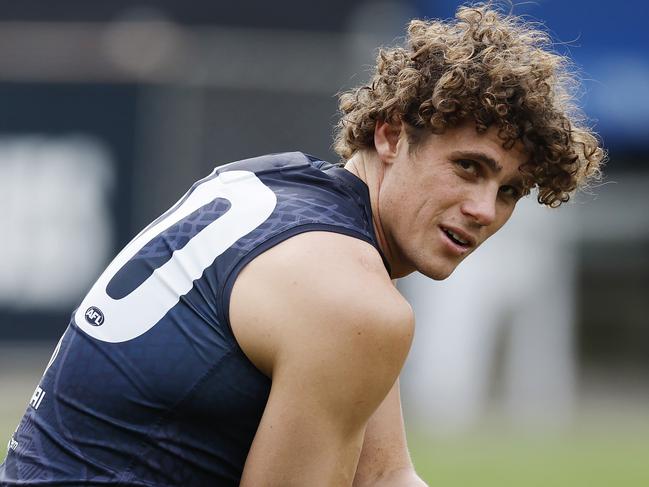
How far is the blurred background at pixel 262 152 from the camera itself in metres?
14.0

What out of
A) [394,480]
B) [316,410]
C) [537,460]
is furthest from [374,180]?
[537,460]

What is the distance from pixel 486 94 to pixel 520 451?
809 centimetres

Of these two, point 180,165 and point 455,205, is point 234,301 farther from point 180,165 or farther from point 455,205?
point 180,165

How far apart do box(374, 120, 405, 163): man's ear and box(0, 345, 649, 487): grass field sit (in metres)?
5.52

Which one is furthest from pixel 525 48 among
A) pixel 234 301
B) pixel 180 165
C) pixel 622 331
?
pixel 622 331

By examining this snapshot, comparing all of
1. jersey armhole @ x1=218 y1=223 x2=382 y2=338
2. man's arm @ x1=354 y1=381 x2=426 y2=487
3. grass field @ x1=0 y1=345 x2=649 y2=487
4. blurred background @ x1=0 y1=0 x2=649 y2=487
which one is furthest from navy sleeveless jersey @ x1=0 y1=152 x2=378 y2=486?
blurred background @ x1=0 y1=0 x2=649 y2=487

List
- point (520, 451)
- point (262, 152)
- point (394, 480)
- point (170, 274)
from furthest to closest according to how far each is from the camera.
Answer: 1. point (262, 152)
2. point (520, 451)
3. point (394, 480)
4. point (170, 274)

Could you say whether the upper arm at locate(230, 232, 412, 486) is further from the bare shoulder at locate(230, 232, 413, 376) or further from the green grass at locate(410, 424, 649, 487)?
the green grass at locate(410, 424, 649, 487)

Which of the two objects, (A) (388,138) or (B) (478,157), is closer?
(B) (478,157)

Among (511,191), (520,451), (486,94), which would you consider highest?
(486,94)

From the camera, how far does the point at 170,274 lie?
152 inches

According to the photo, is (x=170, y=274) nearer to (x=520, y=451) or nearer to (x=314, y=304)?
(x=314, y=304)

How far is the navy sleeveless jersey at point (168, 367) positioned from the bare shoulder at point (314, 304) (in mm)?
42

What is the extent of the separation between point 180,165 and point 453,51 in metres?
10.0
